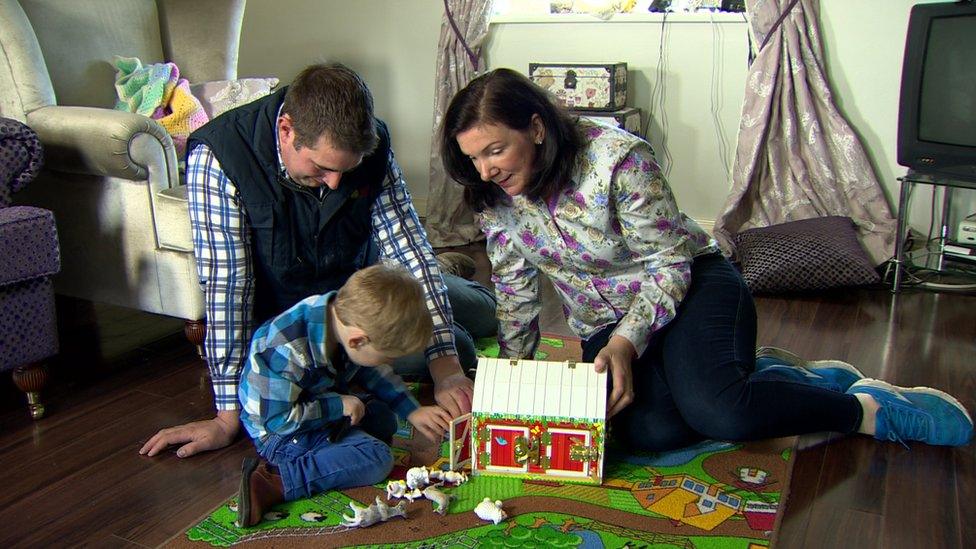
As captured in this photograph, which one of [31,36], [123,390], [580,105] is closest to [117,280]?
[123,390]

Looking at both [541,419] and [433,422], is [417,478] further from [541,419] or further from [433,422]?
[541,419]

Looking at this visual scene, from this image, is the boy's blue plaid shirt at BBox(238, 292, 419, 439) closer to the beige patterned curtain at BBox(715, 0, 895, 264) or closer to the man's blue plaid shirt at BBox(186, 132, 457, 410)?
the man's blue plaid shirt at BBox(186, 132, 457, 410)

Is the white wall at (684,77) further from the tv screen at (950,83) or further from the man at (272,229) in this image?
the man at (272,229)

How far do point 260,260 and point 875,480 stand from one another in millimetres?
1390

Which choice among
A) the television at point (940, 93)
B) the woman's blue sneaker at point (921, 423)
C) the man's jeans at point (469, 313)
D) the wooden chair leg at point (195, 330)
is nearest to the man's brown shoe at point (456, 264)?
the man's jeans at point (469, 313)

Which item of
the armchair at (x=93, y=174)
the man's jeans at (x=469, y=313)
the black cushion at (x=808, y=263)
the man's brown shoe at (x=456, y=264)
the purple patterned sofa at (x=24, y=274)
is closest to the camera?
the purple patterned sofa at (x=24, y=274)

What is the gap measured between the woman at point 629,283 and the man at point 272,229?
199 mm

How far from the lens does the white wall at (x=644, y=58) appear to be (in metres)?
3.37

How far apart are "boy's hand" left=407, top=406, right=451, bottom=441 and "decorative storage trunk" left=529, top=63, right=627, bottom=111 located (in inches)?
75.8

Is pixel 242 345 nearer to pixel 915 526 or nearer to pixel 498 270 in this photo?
pixel 498 270

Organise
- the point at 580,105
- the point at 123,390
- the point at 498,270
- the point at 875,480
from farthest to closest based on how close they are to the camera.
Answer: the point at 580,105
the point at 123,390
the point at 498,270
the point at 875,480

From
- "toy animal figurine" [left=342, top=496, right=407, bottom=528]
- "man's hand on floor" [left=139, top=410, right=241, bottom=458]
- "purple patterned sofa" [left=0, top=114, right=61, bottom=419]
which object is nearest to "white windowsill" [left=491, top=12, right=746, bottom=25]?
"purple patterned sofa" [left=0, top=114, right=61, bottom=419]

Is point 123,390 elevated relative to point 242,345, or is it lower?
lower

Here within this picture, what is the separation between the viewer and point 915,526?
168 cm
